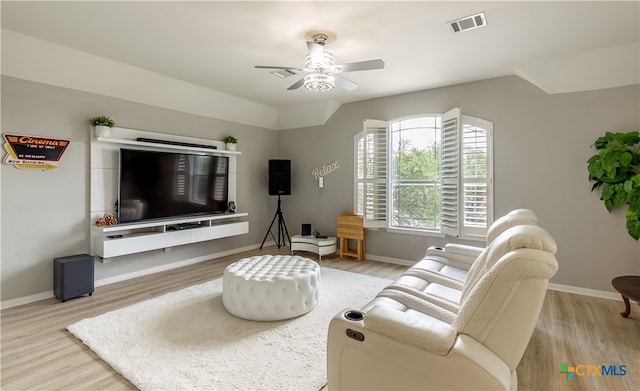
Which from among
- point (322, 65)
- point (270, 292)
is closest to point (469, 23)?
point (322, 65)

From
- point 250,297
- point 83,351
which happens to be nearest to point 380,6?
point 250,297

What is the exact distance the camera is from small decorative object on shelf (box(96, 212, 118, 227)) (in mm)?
3752

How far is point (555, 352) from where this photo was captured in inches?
95.1

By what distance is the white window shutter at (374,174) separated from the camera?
507 cm

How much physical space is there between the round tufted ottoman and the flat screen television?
1.89 meters

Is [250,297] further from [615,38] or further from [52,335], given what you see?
[615,38]

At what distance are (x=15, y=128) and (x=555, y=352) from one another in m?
5.47

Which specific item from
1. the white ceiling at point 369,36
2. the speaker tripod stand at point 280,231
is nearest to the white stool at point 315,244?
the speaker tripod stand at point 280,231

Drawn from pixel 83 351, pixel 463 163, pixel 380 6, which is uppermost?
pixel 380 6

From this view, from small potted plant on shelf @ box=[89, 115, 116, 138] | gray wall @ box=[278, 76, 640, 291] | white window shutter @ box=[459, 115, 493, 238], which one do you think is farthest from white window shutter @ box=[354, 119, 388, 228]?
small potted plant on shelf @ box=[89, 115, 116, 138]

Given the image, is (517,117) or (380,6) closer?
(380,6)

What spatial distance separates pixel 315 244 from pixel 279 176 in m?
1.52

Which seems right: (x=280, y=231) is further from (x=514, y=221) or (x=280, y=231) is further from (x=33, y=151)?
(x=514, y=221)

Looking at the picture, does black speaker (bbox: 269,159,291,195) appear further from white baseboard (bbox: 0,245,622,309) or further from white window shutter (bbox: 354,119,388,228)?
white window shutter (bbox: 354,119,388,228)
